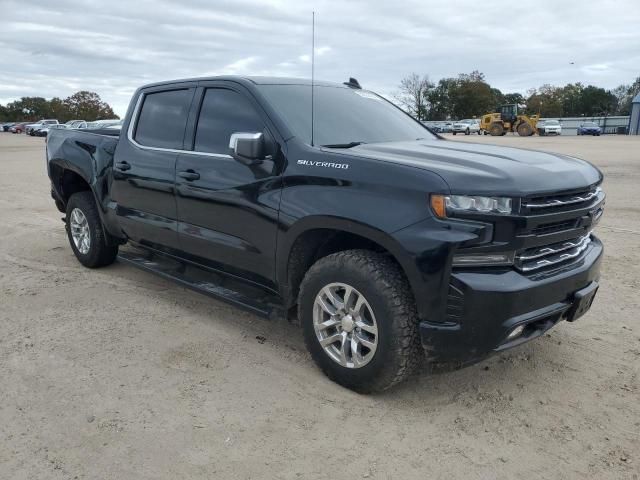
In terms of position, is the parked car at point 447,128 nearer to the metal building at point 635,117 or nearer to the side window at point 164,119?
the metal building at point 635,117

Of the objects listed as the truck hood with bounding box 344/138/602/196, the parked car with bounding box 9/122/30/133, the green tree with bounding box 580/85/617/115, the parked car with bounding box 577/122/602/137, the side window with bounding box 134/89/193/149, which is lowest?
the parked car with bounding box 9/122/30/133

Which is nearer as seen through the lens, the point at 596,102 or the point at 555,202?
the point at 555,202

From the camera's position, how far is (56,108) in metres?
98.1

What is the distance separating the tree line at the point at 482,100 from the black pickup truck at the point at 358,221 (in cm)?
8215

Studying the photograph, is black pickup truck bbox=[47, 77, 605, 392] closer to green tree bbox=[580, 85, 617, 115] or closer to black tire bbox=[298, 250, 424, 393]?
black tire bbox=[298, 250, 424, 393]

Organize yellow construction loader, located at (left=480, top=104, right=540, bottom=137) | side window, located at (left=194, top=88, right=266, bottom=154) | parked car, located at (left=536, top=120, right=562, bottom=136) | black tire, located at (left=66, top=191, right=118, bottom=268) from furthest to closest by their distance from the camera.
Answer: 1. parked car, located at (left=536, top=120, right=562, bottom=136)
2. yellow construction loader, located at (left=480, top=104, right=540, bottom=137)
3. black tire, located at (left=66, top=191, right=118, bottom=268)
4. side window, located at (left=194, top=88, right=266, bottom=154)

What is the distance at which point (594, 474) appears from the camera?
105 inches

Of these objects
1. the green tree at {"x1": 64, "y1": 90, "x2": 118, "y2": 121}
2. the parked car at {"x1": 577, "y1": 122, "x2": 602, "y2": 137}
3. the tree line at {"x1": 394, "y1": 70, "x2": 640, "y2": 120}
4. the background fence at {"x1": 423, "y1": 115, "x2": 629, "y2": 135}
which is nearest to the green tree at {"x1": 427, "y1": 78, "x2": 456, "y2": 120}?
the tree line at {"x1": 394, "y1": 70, "x2": 640, "y2": 120}

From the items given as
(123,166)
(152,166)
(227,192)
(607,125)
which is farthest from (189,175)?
(607,125)

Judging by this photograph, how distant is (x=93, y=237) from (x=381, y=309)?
375cm

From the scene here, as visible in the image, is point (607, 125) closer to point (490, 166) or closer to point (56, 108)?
point (490, 166)

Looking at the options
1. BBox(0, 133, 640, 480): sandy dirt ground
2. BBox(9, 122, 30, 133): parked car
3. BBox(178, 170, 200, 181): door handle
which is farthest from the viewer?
BBox(9, 122, 30, 133): parked car

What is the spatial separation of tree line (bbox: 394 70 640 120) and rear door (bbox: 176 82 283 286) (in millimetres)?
82323

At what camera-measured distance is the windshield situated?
383 centimetres
